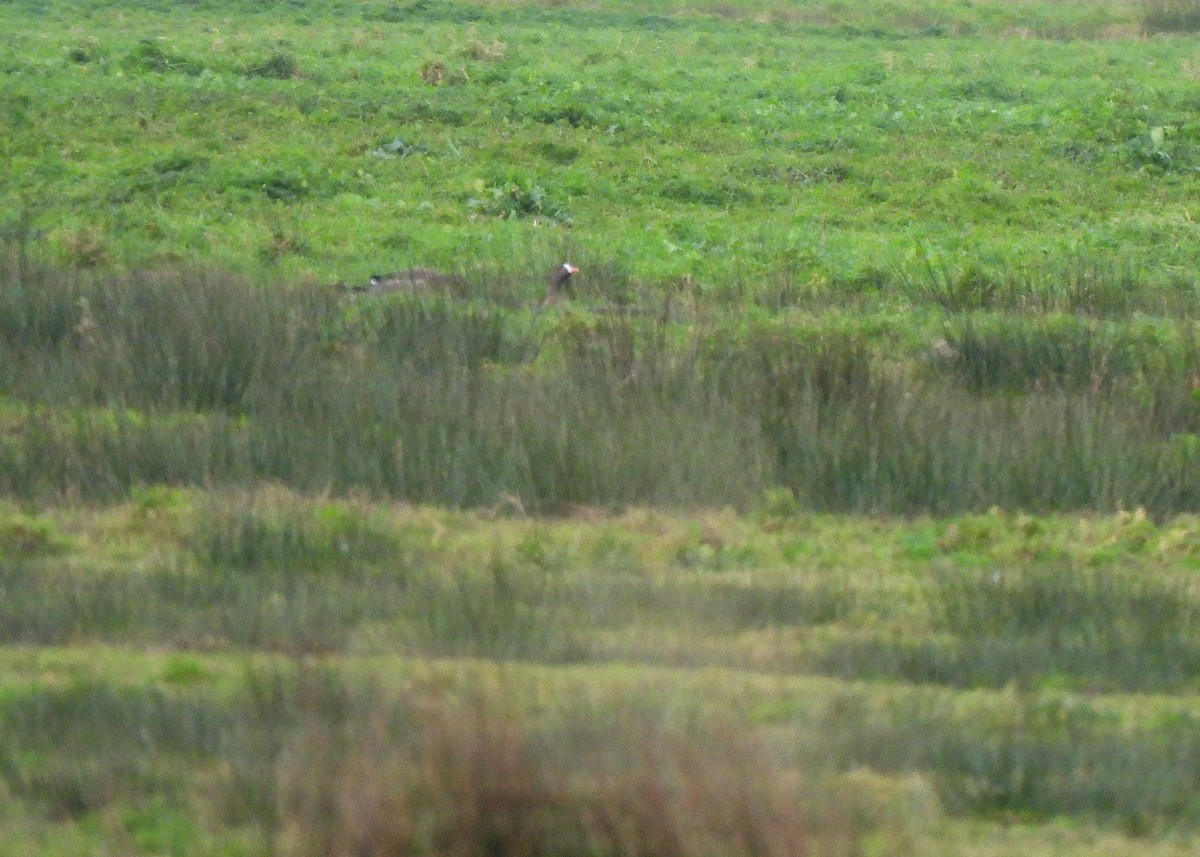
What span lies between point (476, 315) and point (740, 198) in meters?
6.70

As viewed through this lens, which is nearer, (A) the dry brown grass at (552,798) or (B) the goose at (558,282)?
(A) the dry brown grass at (552,798)

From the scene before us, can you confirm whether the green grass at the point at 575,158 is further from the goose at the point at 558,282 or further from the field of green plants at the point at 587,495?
the goose at the point at 558,282

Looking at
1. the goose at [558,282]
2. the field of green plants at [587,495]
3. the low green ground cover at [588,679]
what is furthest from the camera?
the goose at [558,282]

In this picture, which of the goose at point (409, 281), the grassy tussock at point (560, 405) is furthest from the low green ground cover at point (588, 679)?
the goose at point (409, 281)

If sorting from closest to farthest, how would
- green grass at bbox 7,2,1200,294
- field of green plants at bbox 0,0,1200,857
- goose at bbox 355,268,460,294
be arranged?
field of green plants at bbox 0,0,1200,857
goose at bbox 355,268,460,294
green grass at bbox 7,2,1200,294

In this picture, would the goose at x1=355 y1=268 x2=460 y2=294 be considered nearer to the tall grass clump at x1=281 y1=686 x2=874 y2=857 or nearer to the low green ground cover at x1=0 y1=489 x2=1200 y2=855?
the low green ground cover at x1=0 y1=489 x2=1200 y2=855

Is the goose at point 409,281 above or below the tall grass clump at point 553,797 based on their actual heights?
below

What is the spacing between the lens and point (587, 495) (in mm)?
7727

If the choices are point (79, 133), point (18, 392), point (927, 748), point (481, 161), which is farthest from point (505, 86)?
point (927, 748)

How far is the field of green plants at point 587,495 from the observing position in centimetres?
419

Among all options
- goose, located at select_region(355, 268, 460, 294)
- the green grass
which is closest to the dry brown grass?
goose, located at select_region(355, 268, 460, 294)

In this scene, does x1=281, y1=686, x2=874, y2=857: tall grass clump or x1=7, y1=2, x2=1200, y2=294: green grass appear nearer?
x1=281, y1=686, x2=874, y2=857: tall grass clump

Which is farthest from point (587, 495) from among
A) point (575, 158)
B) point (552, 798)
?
point (575, 158)

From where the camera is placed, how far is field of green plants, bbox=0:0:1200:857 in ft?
13.7
